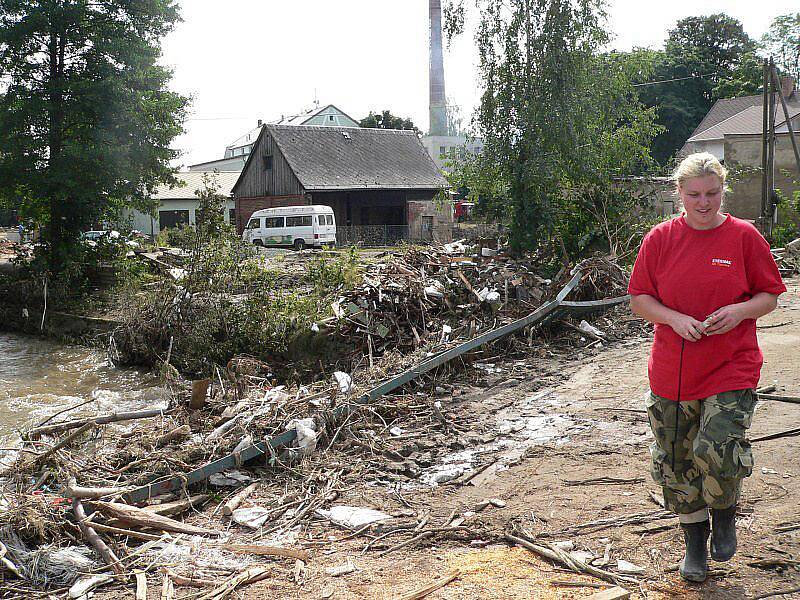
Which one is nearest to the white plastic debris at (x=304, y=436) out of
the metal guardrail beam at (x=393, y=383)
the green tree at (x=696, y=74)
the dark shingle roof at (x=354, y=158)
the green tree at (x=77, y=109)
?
the metal guardrail beam at (x=393, y=383)

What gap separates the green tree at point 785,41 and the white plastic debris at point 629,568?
71.7m

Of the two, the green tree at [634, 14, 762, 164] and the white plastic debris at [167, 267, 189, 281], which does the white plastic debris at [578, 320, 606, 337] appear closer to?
the white plastic debris at [167, 267, 189, 281]

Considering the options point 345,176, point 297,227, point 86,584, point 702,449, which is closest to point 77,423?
point 86,584

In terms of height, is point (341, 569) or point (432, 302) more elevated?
point (432, 302)

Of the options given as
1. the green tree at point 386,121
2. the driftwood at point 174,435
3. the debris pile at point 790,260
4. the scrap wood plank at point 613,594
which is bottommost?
the driftwood at point 174,435

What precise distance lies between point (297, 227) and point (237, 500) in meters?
29.5

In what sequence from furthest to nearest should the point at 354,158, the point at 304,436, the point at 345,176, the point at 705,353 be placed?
1. the point at 354,158
2. the point at 345,176
3. the point at 304,436
4. the point at 705,353

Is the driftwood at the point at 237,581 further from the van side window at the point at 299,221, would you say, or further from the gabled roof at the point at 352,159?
the gabled roof at the point at 352,159

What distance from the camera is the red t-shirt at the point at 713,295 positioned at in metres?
3.37

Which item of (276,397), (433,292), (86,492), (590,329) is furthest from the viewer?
(433,292)

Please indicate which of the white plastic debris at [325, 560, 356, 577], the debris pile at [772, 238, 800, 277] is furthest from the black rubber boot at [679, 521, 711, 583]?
the debris pile at [772, 238, 800, 277]

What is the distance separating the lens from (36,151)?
22578mm

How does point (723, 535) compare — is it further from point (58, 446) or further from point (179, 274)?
point (179, 274)

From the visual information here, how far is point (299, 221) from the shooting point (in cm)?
3422
